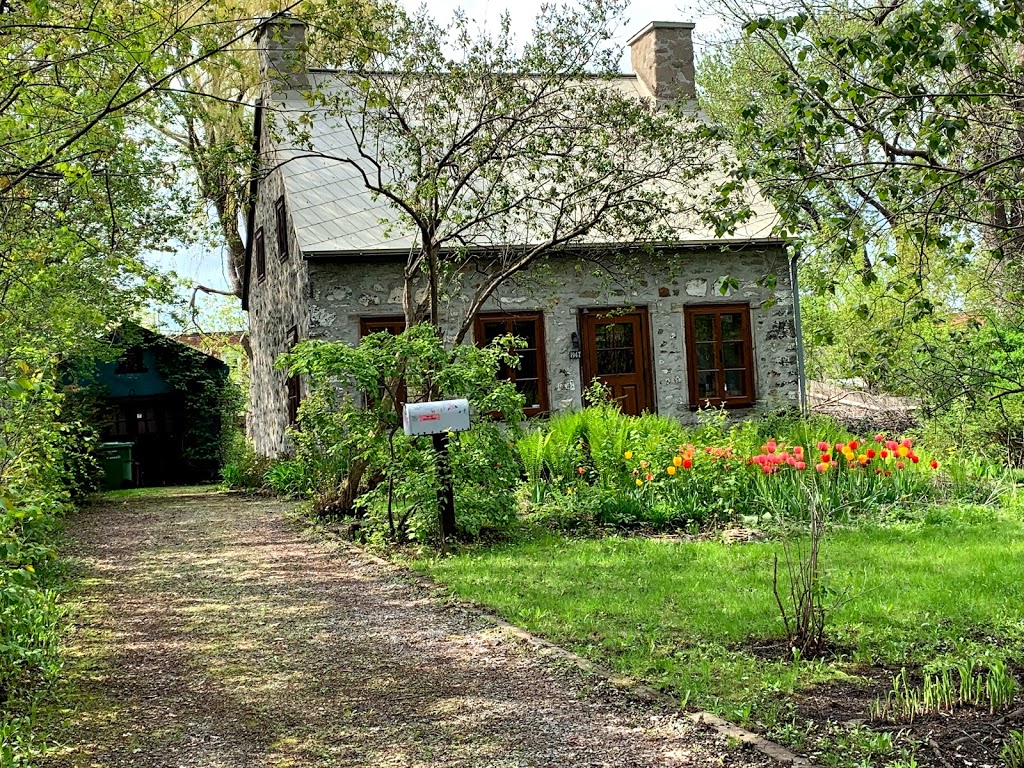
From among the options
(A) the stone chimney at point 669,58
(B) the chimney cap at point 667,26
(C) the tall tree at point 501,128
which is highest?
(B) the chimney cap at point 667,26

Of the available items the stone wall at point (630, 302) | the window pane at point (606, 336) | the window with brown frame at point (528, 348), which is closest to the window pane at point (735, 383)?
the stone wall at point (630, 302)

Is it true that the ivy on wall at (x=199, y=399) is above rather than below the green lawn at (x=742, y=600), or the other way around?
above

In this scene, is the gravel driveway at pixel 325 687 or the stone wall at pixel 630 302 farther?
the stone wall at pixel 630 302

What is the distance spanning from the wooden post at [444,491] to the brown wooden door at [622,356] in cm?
651

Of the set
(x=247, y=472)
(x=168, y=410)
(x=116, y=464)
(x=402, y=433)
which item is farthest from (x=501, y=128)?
(x=168, y=410)

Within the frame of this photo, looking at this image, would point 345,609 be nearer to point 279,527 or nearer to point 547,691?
point 547,691

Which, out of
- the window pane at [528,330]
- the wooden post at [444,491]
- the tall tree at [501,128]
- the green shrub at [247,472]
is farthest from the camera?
the green shrub at [247,472]

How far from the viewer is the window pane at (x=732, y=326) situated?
15.1 m

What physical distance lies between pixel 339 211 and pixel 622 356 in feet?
15.4

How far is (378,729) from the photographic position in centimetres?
405

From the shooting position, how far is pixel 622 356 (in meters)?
14.8

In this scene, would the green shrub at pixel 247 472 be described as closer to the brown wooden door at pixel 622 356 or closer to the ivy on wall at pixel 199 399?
the ivy on wall at pixel 199 399

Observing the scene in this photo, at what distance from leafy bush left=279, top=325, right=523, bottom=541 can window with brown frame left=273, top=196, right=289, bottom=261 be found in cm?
688

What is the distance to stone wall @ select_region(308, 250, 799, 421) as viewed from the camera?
1376cm
